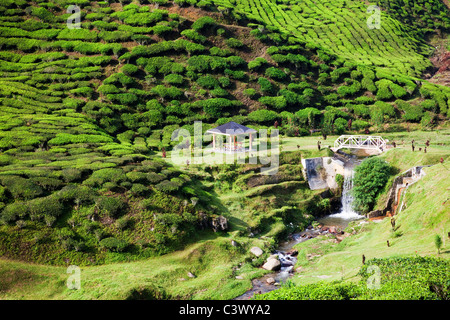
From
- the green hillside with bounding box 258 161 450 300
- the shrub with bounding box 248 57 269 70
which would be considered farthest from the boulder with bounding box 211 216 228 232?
the shrub with bounding box 248 57 269 70

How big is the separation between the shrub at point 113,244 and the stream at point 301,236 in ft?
33.6

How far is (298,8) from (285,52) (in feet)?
176

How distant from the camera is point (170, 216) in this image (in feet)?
116

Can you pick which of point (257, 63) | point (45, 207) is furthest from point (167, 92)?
point (45, 207)

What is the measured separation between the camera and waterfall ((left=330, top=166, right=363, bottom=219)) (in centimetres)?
4488

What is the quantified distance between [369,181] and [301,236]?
999 cm

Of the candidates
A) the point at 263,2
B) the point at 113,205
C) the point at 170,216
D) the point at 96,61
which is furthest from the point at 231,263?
the point at 263,2

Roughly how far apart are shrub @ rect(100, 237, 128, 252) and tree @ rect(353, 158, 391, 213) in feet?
84.7

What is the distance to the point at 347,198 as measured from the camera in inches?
1797

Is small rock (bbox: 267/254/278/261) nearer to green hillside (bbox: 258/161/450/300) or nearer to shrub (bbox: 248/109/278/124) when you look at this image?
green hillside (bbox: 258/161/450/300)

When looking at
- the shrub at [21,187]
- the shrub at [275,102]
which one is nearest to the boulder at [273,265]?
the shrub at [21,187]

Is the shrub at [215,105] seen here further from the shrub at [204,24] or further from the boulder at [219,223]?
the boulder at [219,223]

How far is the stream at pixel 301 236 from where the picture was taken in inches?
1216
